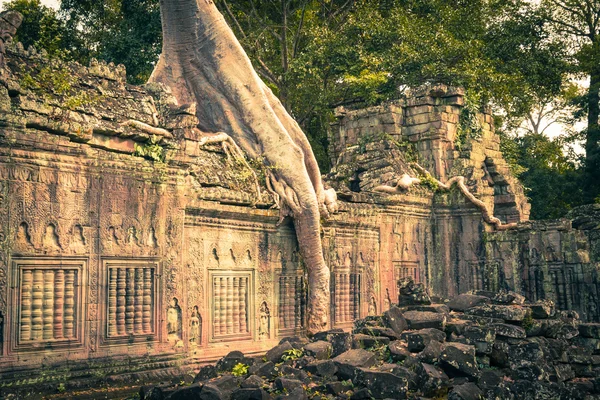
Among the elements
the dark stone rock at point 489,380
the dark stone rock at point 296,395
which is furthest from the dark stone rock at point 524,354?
the dark stone rock at point 296,395

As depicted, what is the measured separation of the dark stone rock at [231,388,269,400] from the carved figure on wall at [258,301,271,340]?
3.81m

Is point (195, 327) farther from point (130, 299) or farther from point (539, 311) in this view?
point (539, 311)

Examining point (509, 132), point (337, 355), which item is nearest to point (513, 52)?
point (509, 132)

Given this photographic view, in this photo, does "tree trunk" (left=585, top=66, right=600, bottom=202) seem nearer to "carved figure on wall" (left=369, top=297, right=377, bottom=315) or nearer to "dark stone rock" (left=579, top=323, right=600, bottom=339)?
"carved figure on wall" (left=369, top=297, right=377, bottom=315)

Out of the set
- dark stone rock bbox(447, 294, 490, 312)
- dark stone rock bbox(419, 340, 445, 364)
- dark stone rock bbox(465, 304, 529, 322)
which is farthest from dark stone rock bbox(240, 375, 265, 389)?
dark stone rock bbox(447, 294, 490, 312)

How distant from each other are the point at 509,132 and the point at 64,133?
21142 mm

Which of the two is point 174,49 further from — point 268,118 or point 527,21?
point 527,21

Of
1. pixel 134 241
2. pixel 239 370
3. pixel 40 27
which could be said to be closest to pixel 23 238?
pixel 134 241

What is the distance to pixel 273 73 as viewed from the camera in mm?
24938

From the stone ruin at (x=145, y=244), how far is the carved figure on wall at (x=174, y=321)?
0.06ft

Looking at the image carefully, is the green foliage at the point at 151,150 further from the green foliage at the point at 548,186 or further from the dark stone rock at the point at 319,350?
the green foliage at the point at 548,186

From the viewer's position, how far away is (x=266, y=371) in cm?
904

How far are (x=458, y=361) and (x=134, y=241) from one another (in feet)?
13.5

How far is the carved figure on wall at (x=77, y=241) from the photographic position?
9.39 m
